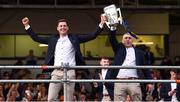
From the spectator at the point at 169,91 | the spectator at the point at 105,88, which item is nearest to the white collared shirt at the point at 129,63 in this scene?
the spectator at the point at 105,88

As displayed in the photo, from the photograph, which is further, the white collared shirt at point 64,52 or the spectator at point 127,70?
the spectator at point 127,70

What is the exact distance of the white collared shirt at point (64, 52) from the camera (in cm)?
976

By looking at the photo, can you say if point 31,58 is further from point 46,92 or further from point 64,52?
point 64,52

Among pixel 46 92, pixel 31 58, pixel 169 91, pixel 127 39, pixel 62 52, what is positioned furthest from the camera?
pixel 31 58

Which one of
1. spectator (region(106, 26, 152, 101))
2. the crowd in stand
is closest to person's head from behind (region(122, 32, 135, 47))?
spectator (region(106, 26, 152, 101))

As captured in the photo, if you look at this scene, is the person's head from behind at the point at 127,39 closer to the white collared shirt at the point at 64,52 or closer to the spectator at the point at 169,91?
the white collared shirt at the point at 64,52

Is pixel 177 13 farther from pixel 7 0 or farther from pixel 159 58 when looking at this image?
pixel 7 0

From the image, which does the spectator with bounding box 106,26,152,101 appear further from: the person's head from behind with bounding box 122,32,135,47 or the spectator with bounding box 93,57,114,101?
the spectator with bounding box 93,57,114,101

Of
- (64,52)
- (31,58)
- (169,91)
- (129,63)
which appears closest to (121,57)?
(129,63)

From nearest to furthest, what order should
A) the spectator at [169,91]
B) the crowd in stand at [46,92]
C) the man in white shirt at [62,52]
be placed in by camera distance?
the man in white shirt at [62,52] < the spectator at [169,91] < the crowd in stand at [46,92]

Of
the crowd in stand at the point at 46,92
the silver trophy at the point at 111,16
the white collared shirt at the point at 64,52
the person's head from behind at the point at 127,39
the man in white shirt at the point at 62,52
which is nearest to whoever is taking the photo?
the man in white shirt at the point at 62,52

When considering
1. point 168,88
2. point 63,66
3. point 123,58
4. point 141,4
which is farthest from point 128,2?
point 63,66

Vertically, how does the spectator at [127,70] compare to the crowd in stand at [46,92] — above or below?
above

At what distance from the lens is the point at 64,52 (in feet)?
32.2
